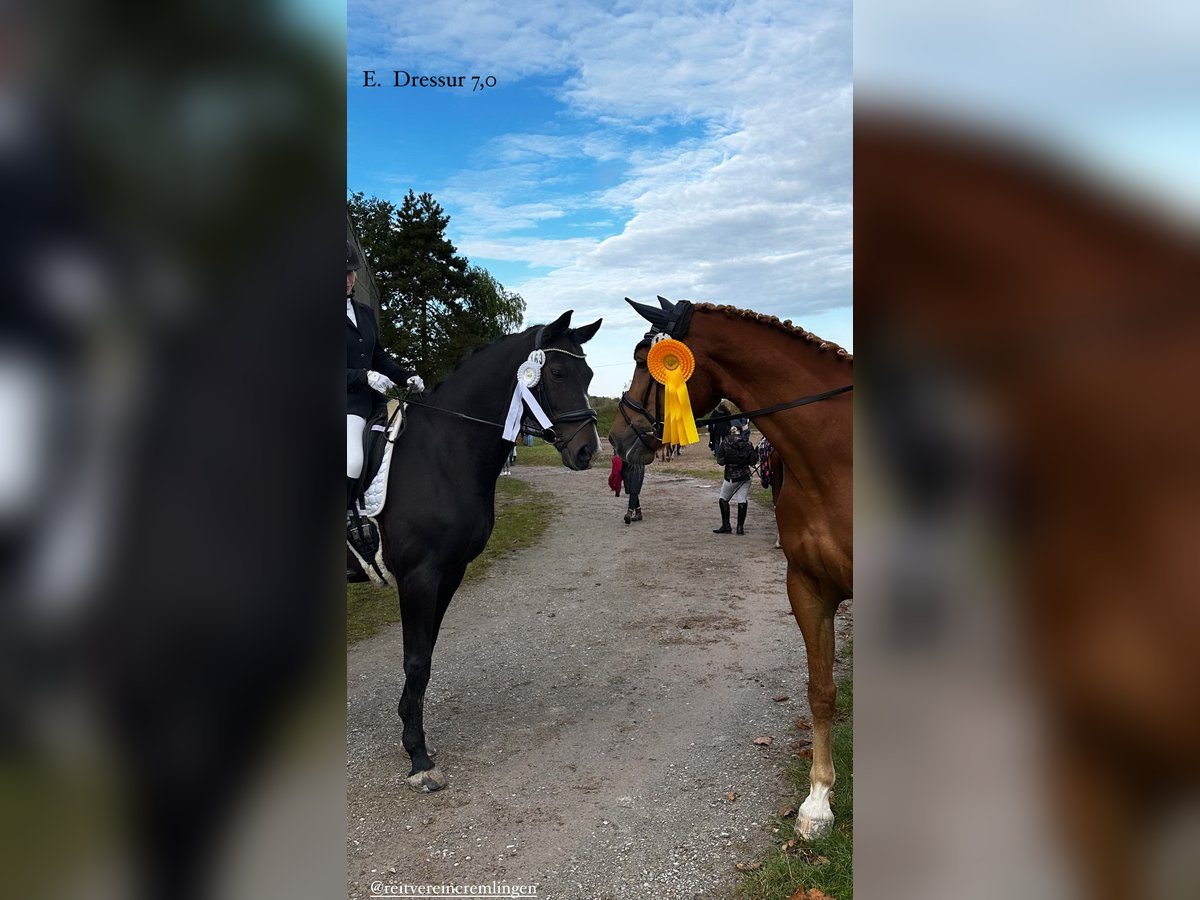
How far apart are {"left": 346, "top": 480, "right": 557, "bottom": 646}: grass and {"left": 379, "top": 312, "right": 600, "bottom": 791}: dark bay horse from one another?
29.1 inches

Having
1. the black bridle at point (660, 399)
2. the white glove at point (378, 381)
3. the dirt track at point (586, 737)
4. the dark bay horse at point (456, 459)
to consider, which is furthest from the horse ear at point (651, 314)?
the dirt track at point (586, 737)

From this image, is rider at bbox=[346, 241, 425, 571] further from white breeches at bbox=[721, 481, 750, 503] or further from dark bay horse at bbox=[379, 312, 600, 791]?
white breeches at bbox=[721, 481, 750, 503]

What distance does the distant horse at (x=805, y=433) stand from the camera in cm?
290

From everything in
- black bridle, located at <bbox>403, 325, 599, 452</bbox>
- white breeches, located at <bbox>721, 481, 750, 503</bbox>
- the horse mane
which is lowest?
white breeches, located at <bbox>721, 481, 750, 503</bbox>

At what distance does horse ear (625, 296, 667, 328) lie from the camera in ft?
10.9

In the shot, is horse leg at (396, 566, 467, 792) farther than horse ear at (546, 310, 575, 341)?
No

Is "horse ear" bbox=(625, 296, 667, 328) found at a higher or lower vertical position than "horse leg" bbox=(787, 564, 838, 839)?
higher

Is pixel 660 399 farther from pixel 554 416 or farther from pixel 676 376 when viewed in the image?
pixel 554 416

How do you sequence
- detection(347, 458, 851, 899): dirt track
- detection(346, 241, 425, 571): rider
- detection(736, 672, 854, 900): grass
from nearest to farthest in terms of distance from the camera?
detection(736, 672, 854, 900): grass → detection(347, 458, 851, 899): dirt track → detection(346, 241, 425, 571): rider
